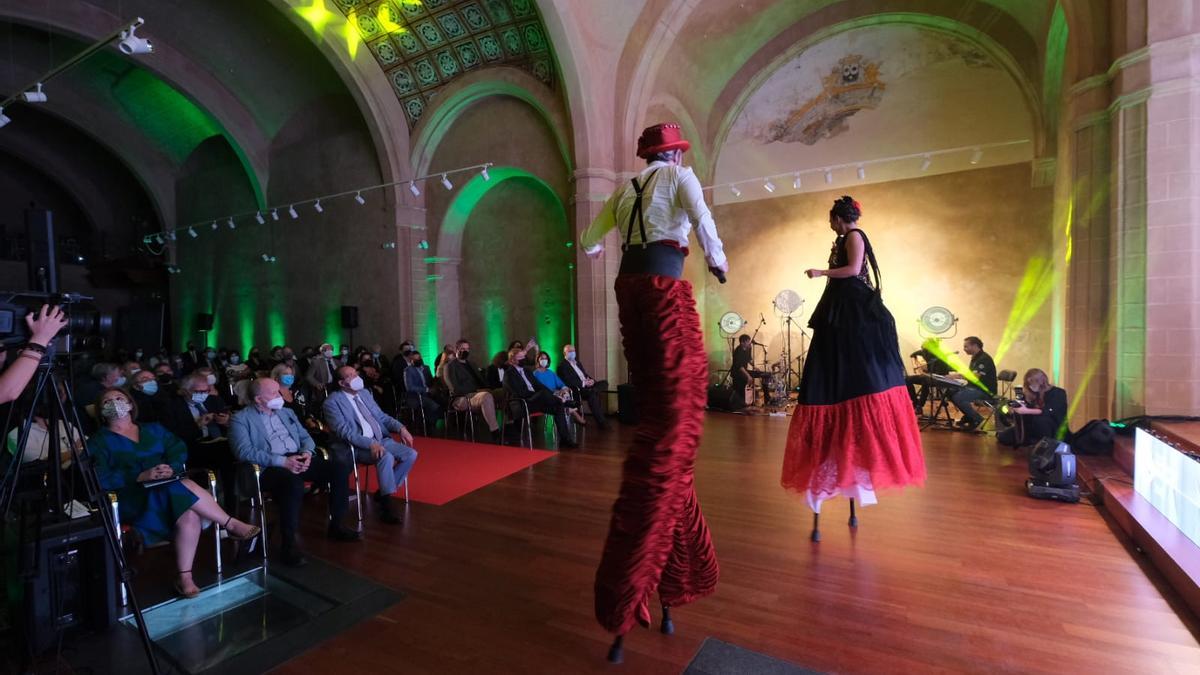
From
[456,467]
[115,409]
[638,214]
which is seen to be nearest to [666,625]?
[638,214]

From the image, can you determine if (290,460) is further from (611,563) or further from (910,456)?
(910,456)

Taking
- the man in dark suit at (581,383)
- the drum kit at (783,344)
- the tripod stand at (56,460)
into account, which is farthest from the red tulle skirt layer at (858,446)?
the drum kit at (783,344)

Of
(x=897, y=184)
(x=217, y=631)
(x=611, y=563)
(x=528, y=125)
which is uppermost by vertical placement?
(x=528, y=125)

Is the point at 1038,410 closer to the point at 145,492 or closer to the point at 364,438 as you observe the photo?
the point at 364,438

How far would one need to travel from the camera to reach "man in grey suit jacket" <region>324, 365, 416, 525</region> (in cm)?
429

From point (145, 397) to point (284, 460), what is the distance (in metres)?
1.93

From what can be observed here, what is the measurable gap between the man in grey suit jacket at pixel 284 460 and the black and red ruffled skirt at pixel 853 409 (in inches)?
122

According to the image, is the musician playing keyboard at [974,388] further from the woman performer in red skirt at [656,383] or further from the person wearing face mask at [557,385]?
the woman performer in red skirt at [656,383]

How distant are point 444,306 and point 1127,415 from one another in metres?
11.1

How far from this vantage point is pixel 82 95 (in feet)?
46.6

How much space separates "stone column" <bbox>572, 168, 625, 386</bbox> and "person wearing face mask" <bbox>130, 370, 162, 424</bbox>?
576 centimetres

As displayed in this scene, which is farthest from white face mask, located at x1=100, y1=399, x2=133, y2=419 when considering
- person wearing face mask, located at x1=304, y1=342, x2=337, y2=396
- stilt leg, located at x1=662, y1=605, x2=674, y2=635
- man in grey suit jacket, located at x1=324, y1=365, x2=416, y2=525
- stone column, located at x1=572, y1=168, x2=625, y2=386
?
stone column, located at x1=572, y1=168, x2=625, y2=386

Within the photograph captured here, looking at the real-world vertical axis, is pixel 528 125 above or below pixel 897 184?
above

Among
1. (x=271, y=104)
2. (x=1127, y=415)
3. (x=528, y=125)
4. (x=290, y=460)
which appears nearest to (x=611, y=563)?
(x=290, y=460)
